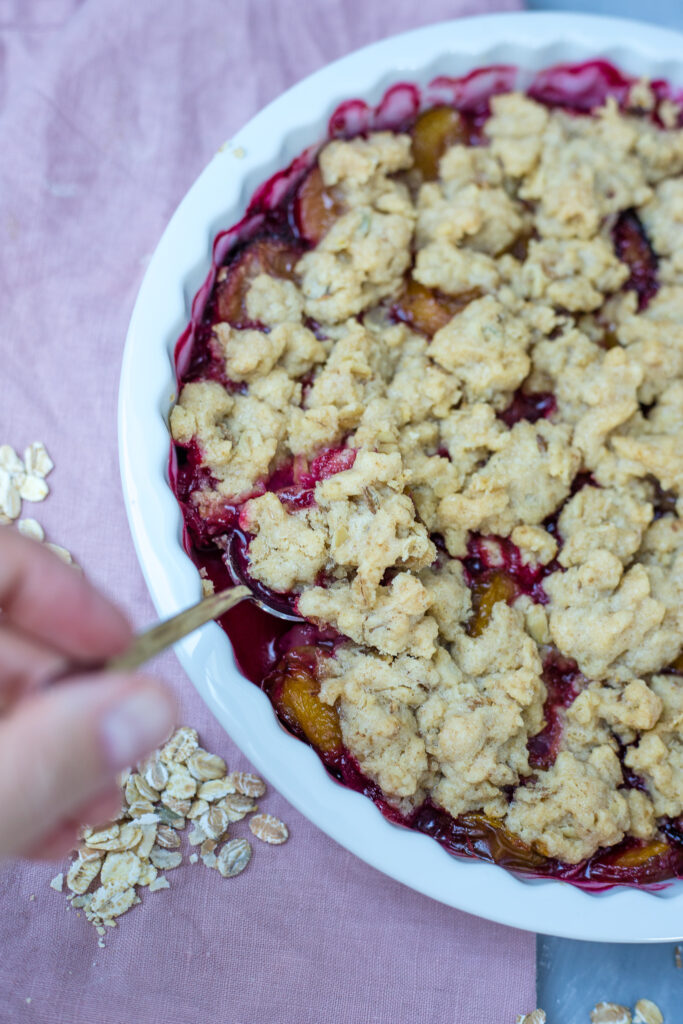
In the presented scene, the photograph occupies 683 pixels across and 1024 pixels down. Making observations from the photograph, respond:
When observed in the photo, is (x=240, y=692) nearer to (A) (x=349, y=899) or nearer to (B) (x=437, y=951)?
(A) (x=349, y=899)

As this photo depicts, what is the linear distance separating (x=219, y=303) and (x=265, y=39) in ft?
2.87

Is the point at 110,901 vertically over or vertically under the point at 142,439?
under

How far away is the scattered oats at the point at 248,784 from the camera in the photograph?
1.85 metres

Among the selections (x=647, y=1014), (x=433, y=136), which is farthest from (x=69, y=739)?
(x=647, y=1014)

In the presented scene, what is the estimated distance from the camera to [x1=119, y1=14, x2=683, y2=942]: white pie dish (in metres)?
1.48

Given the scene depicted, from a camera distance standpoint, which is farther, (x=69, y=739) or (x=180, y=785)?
(x=180, y=785)

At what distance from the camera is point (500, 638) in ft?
5.27

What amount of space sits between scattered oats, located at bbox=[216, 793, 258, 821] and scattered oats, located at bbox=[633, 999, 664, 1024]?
95cm

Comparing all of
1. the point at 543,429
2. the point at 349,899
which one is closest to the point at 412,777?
the point at 349,899

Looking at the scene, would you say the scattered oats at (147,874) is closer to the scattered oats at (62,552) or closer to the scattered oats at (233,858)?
the scattered oats at (233,858)

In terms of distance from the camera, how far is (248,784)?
73.0 inches

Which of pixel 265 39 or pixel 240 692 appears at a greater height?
pixel 265 39

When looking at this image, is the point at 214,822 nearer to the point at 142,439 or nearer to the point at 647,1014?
the point at 142,439

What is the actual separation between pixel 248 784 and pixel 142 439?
30.8 inches
